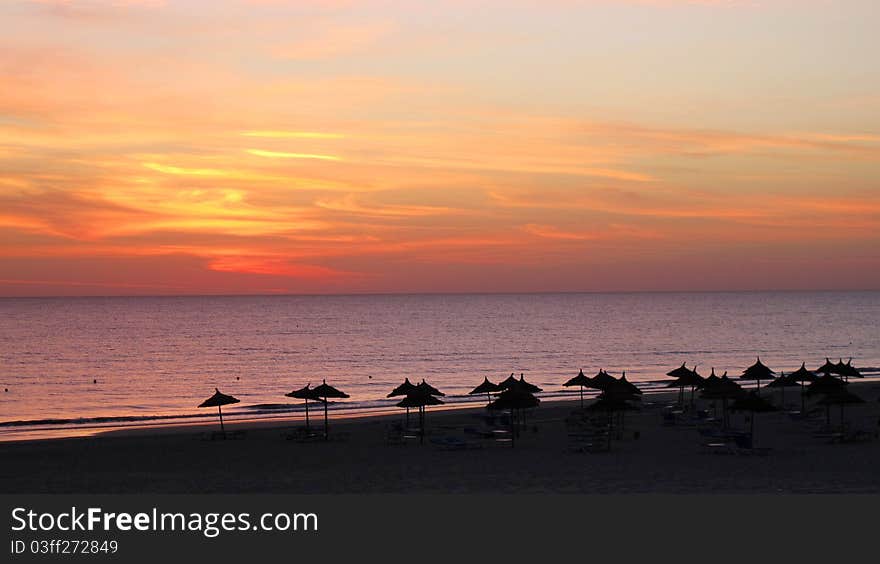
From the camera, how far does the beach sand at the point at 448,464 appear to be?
1984 cm

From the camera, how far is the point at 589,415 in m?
33.0

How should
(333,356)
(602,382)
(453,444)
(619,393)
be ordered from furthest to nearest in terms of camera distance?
(333,356) < (602,382) < (619,393) < (453,444)

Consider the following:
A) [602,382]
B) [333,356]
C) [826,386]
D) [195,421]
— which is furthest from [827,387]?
[333,356]

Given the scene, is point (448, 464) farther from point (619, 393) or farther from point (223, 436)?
point (223, 436)

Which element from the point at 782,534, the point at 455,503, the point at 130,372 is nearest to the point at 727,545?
the point at 782,534

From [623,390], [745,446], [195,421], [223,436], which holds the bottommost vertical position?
[195,421]

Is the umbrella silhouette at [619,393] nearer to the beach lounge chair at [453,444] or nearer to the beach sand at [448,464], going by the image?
the beach sand at [448,464]

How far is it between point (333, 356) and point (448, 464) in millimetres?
70253

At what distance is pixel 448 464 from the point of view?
2344 centimetres

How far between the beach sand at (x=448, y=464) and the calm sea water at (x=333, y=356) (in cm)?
1271

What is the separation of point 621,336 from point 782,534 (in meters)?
115

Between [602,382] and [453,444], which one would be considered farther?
[602,382]

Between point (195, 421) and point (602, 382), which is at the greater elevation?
point (602, 382)

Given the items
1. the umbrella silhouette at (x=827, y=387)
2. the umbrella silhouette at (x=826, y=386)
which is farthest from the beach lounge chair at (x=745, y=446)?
the umbrella silhouette at (x=826, y=386)
